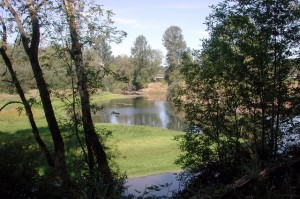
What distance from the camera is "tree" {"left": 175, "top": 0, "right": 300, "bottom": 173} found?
447 inches

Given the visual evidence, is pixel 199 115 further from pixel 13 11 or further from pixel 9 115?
pixel 9 115

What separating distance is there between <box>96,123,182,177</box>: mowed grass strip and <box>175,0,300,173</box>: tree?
6.20 m

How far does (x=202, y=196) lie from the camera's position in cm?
407

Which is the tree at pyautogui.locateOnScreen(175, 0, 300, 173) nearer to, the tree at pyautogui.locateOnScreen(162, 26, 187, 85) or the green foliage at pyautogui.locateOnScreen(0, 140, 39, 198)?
the green foliage at pyautogui.locateOnScreen(0, 140, 39, 198)

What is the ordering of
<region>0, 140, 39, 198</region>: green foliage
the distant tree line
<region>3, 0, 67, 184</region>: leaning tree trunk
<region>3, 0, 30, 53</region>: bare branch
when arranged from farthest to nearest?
the distant tree line
<region>3, 0, 30, 53</region>: bare branch
<region>3, 0, 67, 184</region>: leaning tree trunk
<region>0, 140, 39, 198</region>: green foliage

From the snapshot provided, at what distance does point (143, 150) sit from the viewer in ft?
87.1

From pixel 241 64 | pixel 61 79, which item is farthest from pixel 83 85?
pixel 241 64

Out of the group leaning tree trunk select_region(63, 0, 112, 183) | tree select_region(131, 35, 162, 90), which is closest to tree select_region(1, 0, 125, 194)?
leaning tree trunk select_region(63, 0, 112, 183)

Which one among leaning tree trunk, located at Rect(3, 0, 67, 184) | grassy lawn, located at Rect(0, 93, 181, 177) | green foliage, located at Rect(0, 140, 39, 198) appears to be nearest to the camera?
green foliage, located at Rect(0, 140, 39, 198)

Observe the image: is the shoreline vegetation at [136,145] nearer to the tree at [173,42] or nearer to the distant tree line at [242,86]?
the distant tree line at [242,86]

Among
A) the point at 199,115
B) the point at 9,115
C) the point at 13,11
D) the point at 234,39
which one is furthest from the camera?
the point at 9,115

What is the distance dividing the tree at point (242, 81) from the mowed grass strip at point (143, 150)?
620 cm

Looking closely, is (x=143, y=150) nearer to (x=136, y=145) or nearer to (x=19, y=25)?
(x=136, y=145)

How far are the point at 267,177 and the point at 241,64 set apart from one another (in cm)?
837
